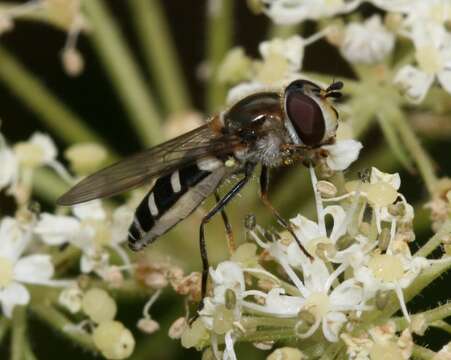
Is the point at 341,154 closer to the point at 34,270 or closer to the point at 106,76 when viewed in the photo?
the point at 34,270

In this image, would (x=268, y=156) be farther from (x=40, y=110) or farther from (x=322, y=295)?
(x=40, y=110)

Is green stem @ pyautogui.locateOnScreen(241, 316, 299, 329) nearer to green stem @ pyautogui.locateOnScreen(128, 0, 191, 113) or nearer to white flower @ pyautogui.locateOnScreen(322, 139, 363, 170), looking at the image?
white flower @ pyautogui.locateOnScreen(322, 139, 363, 170)

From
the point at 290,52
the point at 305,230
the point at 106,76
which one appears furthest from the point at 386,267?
the point at 106,76

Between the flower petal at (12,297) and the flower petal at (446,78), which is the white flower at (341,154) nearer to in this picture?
the flower petal at (446,78)

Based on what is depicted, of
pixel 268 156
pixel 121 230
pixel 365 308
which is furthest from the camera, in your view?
Result: pixel 121 230

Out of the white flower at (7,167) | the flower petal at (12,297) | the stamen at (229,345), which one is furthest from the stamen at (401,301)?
the white flower at (7,167)

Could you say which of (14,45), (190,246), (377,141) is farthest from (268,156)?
(14,45)

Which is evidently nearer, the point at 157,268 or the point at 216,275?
the point at 216,275
